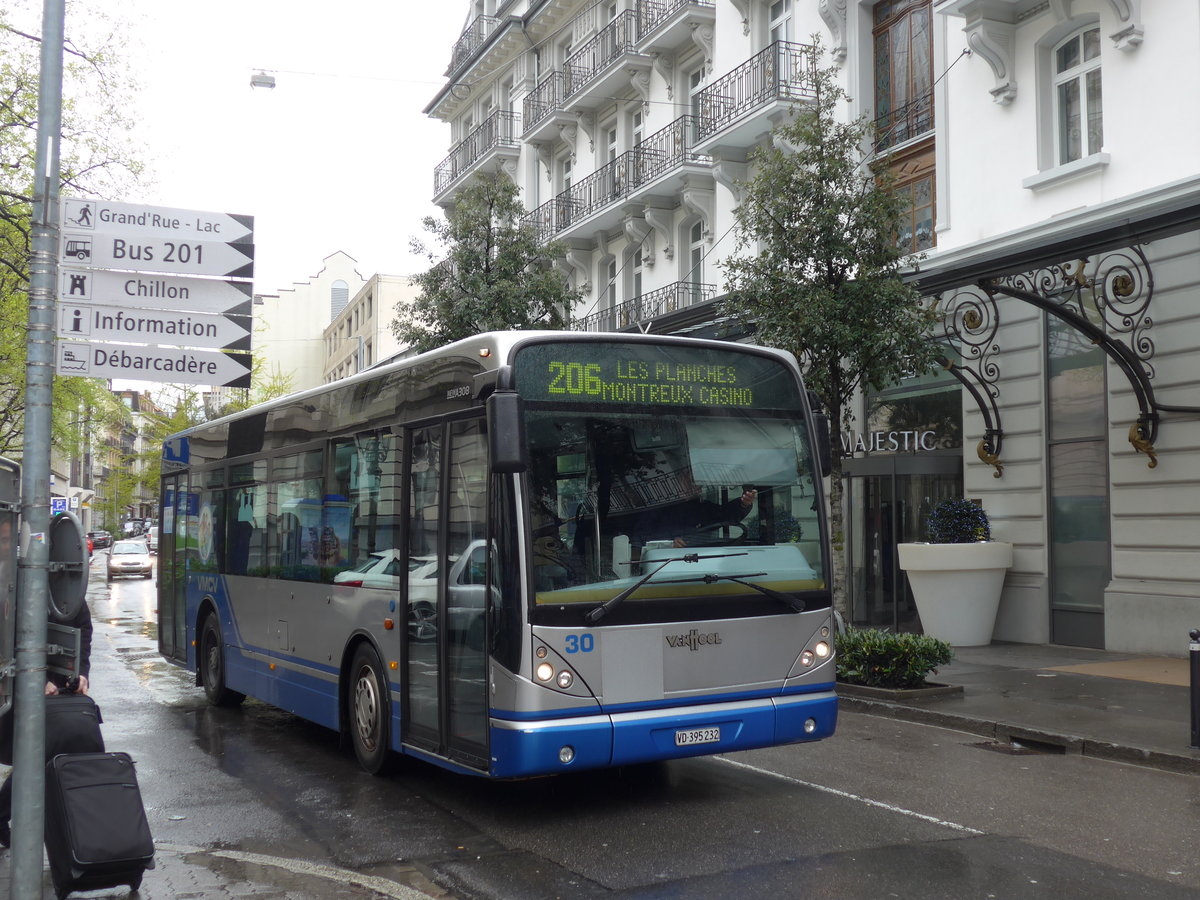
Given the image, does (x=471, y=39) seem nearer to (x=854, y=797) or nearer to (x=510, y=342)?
(x=510, y=342)

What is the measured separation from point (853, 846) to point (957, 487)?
12.1 meters

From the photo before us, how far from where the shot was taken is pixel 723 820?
693 centimetres

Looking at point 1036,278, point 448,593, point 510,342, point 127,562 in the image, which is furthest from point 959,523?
point 127,562

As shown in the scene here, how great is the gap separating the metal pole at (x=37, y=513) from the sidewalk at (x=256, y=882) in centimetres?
99

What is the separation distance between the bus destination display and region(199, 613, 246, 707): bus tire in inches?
241

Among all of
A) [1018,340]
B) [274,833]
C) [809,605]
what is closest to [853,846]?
[809,605]

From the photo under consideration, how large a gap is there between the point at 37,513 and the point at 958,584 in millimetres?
13459

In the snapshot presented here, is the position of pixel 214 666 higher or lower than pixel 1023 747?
higher

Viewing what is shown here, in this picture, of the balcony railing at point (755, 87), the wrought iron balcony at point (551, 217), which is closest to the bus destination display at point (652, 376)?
the balcony railing at point (755, 87)

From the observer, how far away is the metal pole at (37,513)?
186 inches

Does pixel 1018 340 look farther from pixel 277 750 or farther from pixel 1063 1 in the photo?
pixel 277 750

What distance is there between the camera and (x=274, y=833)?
22.4ft

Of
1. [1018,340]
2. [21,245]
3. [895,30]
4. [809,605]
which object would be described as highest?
[895,30]

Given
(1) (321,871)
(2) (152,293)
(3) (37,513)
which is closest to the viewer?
(3) (37,513)
